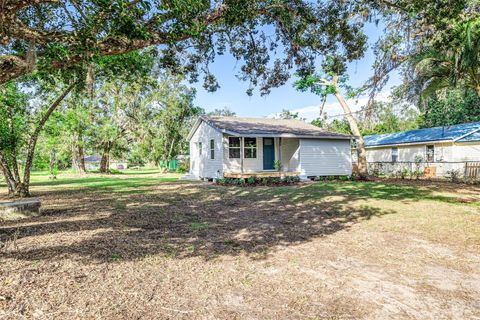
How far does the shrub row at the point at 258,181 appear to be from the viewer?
632 inches

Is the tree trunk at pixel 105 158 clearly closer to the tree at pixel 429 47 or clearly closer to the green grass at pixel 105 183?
the green grass at pixel 105 183

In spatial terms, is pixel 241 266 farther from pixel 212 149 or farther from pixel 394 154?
pixel 394 154

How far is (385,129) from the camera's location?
149 ft

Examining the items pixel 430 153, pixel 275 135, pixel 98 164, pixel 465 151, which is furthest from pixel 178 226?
pixel 98 164

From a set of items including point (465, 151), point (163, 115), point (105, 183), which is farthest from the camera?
point (163, 115)

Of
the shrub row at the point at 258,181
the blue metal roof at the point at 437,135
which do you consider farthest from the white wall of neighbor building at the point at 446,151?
the shrub row at the point at 258,181

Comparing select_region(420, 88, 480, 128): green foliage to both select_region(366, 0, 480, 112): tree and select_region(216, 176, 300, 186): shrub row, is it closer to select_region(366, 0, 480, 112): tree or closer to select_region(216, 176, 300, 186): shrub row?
select_region(366, 0, 480, 112): tree

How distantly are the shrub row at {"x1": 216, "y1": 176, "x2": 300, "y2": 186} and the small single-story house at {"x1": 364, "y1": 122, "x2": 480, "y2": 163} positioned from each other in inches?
474

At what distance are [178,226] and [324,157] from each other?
45.2 ft

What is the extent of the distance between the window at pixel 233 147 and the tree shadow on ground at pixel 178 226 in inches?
278

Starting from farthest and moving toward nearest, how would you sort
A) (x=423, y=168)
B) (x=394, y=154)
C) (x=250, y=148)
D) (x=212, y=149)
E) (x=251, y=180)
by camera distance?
1. (x=394, y=154)
2. (x=423, y=168)
3. (x=212, y=149)
4. (x=250, y=148)
5. (x=251, y=180)

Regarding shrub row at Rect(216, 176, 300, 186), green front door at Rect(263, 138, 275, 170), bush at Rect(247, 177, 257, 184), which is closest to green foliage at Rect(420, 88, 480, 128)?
green front door at Rect(263, 138, 275, 170)

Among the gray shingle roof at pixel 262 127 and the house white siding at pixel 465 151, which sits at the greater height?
the gray shingle roof at pixel 262 127

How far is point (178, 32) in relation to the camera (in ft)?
18.1
